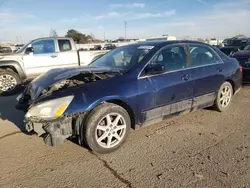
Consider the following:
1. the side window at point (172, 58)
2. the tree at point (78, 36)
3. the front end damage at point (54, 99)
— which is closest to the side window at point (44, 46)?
the front end damage at point (54, 99)

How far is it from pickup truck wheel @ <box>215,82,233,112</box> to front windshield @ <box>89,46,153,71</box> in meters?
1.91

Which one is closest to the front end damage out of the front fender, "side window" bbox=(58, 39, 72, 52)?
the front fender

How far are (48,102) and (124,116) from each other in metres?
1.08

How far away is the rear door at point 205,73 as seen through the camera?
4.39 m

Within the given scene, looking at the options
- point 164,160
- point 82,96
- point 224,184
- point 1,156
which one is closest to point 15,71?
point 1,156

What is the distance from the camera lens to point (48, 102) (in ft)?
10.0

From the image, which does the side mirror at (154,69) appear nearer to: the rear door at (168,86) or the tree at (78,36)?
the rear door at (168,86)

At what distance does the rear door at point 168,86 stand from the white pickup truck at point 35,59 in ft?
11.9

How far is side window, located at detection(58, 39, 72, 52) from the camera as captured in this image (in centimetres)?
871

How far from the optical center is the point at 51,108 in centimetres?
301

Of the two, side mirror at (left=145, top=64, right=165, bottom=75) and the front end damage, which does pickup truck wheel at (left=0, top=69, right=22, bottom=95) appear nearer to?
the front end damage

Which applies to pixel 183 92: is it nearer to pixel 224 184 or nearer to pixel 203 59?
pixel 203 59

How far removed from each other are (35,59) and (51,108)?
574cm

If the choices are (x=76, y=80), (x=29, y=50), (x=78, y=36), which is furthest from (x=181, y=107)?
(x=78, y=36)
